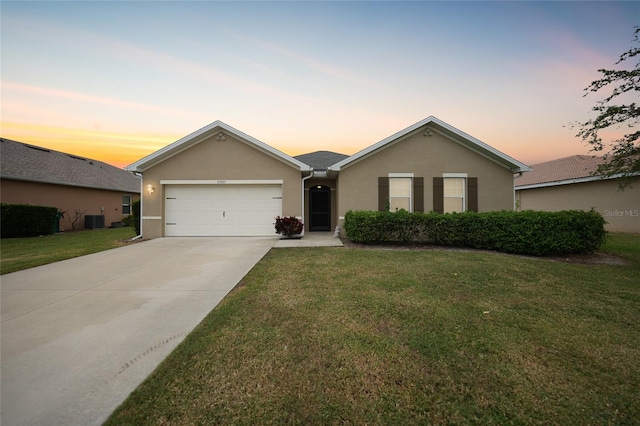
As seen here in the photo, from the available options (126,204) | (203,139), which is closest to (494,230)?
(203,139)

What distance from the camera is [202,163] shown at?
428 inches

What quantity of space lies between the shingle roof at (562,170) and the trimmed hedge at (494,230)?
33.8 ft

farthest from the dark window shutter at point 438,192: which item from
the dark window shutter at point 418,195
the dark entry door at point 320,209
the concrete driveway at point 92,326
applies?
the concrete driveway at point 92,326

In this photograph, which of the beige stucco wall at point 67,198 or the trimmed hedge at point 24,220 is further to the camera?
the beige stucco wall at point 67,198

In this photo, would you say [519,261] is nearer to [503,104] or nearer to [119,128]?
[503,104]

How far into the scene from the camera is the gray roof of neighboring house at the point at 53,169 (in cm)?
1383

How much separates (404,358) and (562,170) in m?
21.7

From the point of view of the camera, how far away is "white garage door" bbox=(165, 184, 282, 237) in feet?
36.1

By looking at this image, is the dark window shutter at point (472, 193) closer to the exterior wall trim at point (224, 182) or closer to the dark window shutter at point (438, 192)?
the dark window shutter at point (438, 192)

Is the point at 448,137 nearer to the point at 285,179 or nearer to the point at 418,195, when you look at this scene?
the point at 418,195

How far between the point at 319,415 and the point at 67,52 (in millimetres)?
13933

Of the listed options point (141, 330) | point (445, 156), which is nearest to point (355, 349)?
point (141, 330)

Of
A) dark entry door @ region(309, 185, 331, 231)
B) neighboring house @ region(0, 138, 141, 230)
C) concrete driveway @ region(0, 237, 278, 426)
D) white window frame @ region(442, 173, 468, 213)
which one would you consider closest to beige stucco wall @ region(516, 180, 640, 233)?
white window frame @ region(442, 173, 468, 213)

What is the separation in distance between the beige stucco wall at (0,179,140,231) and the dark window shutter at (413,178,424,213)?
19984mm
